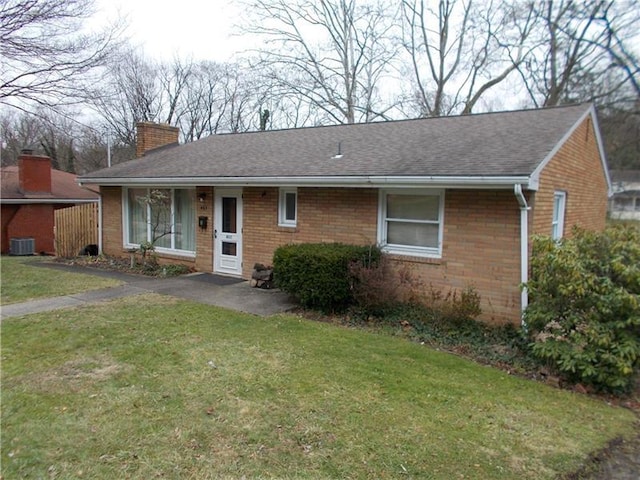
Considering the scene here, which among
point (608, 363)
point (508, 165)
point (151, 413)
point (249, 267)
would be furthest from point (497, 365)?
point (249, 267)

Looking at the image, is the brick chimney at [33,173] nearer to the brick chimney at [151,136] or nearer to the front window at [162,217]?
the brick chimney at [151,136]

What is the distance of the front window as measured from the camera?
12.2 metres

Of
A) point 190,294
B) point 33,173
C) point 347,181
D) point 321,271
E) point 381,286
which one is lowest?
point 190,294

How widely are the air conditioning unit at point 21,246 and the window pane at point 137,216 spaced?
8.81m

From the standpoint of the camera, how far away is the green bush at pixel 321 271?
25.7ft

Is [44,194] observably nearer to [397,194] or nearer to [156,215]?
[156,215]

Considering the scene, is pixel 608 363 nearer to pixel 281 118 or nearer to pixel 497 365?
pixel 497 365

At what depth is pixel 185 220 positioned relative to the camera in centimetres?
1228

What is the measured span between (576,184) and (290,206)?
6.53m

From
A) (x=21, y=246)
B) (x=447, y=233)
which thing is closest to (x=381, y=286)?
(x=447, y=233)

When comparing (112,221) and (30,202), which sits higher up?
(30,202)

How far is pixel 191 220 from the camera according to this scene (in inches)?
478

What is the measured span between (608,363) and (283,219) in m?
6.97

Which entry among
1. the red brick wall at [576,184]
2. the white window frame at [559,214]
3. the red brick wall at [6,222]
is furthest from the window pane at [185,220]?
the red brick wall at [6,222]
